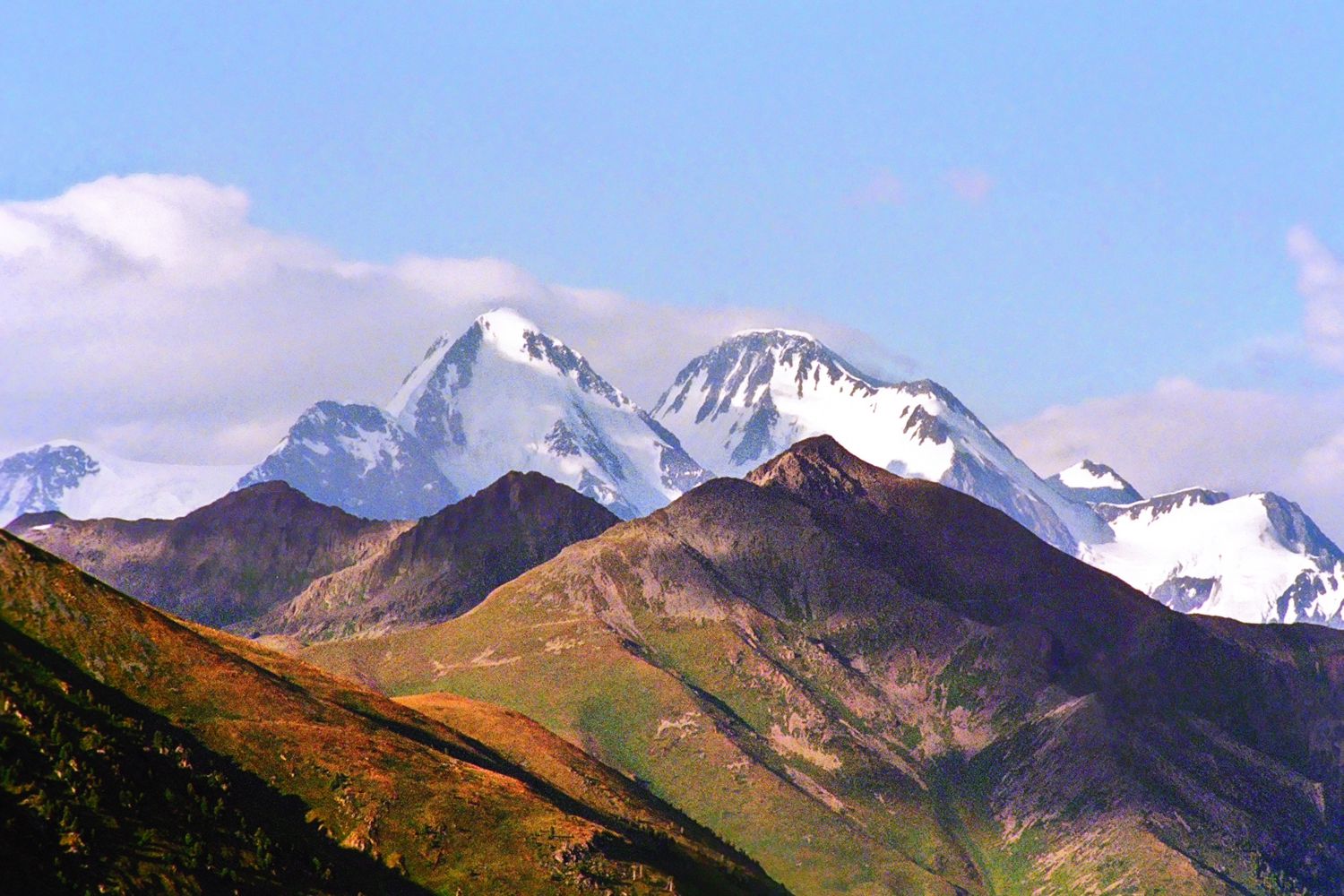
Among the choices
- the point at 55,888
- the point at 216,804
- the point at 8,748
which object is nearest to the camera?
the point at 55,888

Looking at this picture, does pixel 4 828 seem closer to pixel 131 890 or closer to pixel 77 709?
pixel 131 890

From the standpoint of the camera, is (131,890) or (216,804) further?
(216,804)

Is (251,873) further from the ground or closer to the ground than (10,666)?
closer to the ground

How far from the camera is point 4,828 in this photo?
15200 cm

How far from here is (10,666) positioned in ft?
634

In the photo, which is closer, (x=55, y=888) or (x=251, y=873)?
(x=55, y=888)

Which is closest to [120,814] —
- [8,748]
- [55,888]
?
[8,748]

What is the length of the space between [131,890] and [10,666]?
153 feet

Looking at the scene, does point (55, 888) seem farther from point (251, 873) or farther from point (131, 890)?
point (251, 873)

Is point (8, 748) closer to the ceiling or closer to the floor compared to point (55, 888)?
closer to the ceiling

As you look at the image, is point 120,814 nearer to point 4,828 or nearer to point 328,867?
point 4,828

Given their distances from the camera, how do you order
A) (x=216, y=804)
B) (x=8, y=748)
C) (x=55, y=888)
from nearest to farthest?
(x=55, y=888) < (x=8, y=748) < (x=216, y=804)

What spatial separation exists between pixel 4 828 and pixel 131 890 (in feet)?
37.0

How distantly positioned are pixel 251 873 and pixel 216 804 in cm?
1582
